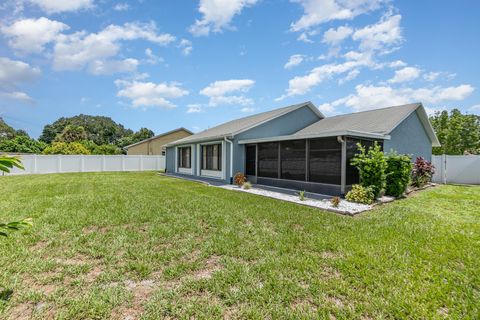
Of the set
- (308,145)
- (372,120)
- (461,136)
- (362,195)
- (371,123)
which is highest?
(461,136)

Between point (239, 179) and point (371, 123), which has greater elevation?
point (371, 123)

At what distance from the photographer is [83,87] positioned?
19359mm

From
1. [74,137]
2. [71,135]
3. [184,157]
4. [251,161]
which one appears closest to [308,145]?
[251,161]

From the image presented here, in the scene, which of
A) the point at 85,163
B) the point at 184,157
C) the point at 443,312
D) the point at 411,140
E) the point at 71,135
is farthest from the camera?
the point at 71,135

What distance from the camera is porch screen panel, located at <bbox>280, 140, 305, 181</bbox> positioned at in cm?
1073

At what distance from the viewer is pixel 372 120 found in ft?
40.6

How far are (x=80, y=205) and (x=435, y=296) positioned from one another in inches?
349

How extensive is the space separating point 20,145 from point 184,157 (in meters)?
37.3

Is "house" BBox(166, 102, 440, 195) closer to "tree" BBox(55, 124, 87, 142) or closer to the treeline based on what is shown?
the treeline

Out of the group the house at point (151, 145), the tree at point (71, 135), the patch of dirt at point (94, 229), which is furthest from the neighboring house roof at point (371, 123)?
the tree at point (71, 135)

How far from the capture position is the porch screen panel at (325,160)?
9.35 metres

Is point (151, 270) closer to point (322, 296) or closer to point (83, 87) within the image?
point (322, 296)

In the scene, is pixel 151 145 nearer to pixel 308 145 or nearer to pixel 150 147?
pixel 150 147

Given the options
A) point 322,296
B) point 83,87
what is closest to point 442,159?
point 322,296
